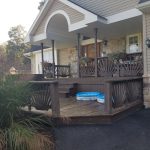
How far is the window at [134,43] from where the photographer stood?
1146 cm

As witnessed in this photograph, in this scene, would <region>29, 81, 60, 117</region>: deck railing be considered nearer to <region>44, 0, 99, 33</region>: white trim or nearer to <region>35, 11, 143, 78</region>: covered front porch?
<region>35, 11, 143, 78</region>: covered front porch

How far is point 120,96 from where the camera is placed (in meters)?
6.73

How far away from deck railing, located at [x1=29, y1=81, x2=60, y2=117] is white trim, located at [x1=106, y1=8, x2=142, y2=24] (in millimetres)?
4700

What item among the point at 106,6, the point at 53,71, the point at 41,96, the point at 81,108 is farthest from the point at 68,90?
the point at 106,6

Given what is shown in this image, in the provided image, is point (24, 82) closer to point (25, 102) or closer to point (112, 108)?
point (25, 102)

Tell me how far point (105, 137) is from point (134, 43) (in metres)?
7.56

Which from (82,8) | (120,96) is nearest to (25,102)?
(120,96)

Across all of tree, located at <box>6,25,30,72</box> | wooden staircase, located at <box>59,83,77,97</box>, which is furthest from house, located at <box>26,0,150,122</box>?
tree, located at <box>6,25,30,72</box>

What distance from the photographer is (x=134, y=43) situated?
38.4ft

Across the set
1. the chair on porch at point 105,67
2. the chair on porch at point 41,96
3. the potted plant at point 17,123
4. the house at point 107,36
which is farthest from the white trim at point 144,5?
the potted plant at point 17,123

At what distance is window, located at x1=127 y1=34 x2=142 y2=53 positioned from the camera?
11462mm

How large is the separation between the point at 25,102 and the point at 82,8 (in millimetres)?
6011

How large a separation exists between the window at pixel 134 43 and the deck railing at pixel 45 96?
688 centimetres

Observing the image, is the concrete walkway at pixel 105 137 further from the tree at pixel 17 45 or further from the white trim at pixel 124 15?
the tree at pixel 17 45
